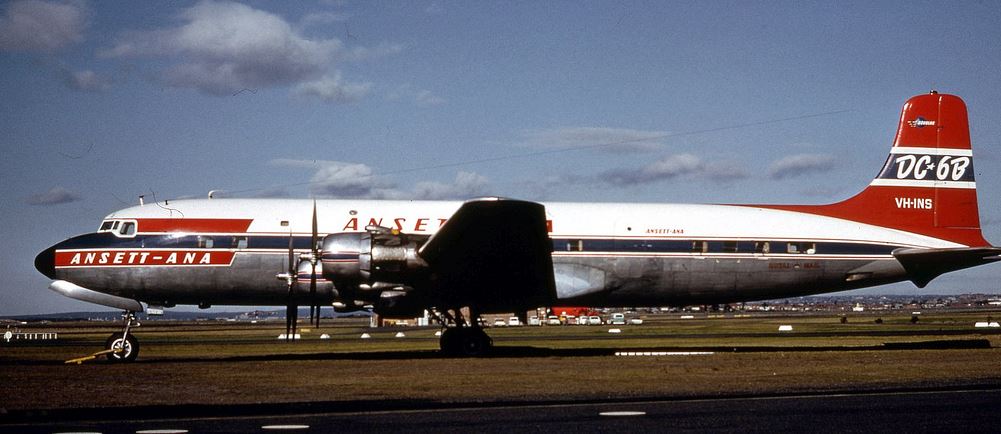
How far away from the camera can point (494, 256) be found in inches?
801

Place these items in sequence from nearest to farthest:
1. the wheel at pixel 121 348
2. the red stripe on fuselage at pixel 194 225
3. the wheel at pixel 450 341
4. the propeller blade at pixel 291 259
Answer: the wheel at pixel 121 348, the propeller blade at pixel 291 259, the red stripe on fuselage at pixel 194 225, the wheel at pixel 450 341

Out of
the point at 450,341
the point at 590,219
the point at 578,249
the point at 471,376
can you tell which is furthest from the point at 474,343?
the point at 471,376

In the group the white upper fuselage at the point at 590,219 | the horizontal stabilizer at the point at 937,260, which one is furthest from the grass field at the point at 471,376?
the white upper fuselage at the point at 590,219

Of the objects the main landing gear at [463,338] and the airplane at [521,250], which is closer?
the airplane at [521,250]

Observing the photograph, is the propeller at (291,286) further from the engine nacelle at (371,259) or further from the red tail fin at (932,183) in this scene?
the red tail fin at (932,183)

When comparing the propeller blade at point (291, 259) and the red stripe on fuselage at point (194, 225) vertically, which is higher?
the red stripe on fuselage at point (194, 225)

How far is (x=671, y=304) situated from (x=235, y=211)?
11.3 metres

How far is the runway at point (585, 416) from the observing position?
31.2 feet

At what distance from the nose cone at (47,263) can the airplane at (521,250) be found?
0.03 m

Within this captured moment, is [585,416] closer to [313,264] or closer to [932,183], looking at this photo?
[313,264]

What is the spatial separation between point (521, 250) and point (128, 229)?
9652mm

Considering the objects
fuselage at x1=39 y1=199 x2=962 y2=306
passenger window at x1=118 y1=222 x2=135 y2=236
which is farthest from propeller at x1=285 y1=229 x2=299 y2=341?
passenger window at x1=118 y1=222 x2=135 y2=236

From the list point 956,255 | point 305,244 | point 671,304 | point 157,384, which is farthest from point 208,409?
point 956,255

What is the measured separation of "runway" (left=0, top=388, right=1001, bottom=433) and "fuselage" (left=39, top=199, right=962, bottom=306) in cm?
975
